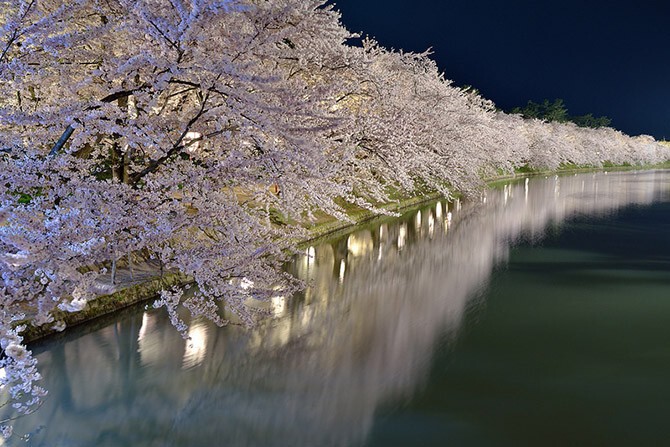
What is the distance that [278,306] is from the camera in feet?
34.9

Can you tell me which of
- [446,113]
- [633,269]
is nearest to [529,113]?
[446,113]

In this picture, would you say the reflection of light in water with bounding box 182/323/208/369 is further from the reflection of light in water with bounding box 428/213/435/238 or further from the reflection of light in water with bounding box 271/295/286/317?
the reflection of light in water with bounding box 428/213/435/238

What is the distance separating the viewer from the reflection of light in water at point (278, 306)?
10.2 meters

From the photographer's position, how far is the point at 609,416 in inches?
245

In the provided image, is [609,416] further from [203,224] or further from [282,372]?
[203,224]

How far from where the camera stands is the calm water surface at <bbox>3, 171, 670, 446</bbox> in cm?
595

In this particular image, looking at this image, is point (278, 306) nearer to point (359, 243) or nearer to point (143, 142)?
point (143, 142)

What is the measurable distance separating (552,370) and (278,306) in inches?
202

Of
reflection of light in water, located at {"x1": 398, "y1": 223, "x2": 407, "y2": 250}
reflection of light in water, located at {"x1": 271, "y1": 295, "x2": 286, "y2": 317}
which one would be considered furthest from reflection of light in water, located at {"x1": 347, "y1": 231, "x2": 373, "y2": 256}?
reflection of light in water, located at {"x1": 271, "y1": 295, "x2": 286, "y2": 317}

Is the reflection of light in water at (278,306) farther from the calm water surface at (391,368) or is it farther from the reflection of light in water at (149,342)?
the reflection of light in water at (149,342)

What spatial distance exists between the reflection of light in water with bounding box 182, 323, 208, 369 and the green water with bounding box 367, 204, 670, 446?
119 inches

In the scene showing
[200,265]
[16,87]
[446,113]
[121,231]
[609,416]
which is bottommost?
[609,416]

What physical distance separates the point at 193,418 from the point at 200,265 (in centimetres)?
180

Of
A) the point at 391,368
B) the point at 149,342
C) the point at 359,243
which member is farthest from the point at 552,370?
the point at 359,243
